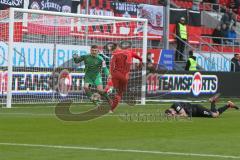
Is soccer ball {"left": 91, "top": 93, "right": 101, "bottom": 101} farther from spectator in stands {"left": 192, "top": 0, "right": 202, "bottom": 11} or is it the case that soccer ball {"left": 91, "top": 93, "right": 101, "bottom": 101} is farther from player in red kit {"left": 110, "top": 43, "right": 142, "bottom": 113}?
spectator in stands {"left": 192, "top": 0, "right": 202, "bottom": 11}

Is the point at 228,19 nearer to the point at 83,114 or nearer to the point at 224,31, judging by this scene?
the point at 224,31

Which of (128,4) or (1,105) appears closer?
(1,105)

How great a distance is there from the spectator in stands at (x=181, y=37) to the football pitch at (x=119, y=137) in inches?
595

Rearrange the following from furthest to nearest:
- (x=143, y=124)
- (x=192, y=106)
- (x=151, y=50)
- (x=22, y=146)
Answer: (x=151, y=50) → (x=192, y=106) → (x=143, y=124) → (x=22, y=146)

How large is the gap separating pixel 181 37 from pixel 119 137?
22.4m

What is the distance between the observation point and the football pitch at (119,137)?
424 inches

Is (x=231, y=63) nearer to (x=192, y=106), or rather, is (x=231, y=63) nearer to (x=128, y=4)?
(x=128, y=4)

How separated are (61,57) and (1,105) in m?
3.82

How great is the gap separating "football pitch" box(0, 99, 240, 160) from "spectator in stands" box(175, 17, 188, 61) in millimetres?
15118

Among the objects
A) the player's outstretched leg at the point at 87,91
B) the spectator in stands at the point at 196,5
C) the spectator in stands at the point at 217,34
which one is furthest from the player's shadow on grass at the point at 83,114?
the spectator in stands at the point at 196,5

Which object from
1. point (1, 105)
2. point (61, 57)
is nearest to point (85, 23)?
point (61, 57)

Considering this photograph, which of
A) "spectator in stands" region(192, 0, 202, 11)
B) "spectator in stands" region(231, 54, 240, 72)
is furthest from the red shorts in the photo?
"spectator in stands" region(192, 0, 202, 11)

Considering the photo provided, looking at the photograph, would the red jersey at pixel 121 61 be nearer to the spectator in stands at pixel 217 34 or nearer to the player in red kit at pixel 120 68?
the player in red kit at pixel 120 68

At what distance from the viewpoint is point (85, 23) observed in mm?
27781
